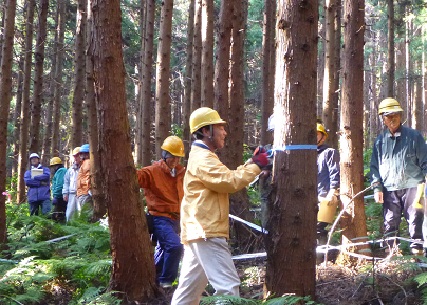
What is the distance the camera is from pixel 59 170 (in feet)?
47.3

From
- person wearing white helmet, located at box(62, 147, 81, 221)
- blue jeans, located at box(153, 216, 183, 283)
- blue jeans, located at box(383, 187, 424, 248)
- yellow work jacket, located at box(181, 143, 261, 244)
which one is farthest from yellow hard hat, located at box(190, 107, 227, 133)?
person wearing white helmet, located at box(62, 147, 81, 221)

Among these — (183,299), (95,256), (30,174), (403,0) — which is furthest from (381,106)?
(403,0)

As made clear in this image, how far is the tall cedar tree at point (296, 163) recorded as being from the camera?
4883mm

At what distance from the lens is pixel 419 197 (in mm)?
6781

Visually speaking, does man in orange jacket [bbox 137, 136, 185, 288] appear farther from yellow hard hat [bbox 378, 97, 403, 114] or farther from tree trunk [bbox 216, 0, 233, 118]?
tree trunk [bbox 216, 0, 233, 118]

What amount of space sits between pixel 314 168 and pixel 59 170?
10621mm

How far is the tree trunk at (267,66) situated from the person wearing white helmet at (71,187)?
26.8 feet

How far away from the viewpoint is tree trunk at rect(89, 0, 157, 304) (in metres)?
6.51

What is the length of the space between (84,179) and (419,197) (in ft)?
26.3

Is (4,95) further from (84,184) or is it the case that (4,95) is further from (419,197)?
(419,197)

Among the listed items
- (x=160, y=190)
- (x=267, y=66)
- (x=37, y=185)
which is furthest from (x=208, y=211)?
(x=267, y=66)

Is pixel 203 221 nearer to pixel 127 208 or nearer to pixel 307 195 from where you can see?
pixel 307 195

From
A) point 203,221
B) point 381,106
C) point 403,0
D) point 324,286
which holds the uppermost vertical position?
point 403,0

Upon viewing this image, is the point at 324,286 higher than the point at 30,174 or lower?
lower
